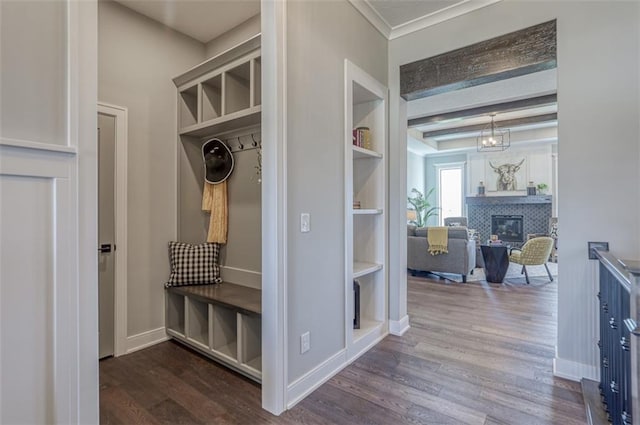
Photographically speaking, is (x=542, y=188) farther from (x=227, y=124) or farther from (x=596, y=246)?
(x=227, y=124)

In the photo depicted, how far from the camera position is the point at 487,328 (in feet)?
10.3

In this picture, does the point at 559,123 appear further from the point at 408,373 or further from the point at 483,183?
the point at 483,183

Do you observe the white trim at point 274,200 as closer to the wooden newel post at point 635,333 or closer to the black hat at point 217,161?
the black hat at point 217,161

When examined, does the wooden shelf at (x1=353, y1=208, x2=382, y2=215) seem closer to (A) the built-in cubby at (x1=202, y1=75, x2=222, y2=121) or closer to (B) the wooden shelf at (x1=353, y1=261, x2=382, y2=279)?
(B) the wooden shelf at (x1=353, y1=261, x2=382, y2=279)

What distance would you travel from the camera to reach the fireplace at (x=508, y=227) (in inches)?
329

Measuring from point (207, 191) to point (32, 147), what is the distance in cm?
214

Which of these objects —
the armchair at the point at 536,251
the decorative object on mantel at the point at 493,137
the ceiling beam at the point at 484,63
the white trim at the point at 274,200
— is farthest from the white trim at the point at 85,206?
the decorative object on mantel at the point at 493,137

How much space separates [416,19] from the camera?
2.81m

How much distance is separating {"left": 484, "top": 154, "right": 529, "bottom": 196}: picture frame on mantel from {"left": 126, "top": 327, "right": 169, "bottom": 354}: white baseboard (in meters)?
8.41

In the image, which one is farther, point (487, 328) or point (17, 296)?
point (487, 328)

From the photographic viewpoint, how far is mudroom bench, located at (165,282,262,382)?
221 centimetres

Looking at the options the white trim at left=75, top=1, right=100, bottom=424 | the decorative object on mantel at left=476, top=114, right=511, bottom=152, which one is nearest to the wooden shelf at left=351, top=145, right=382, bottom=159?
the white trim at left=75, top=1, right=100, bottom=424

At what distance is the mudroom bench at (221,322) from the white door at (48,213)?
1216 millimetres

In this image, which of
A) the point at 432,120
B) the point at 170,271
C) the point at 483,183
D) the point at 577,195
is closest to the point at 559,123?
the point at 577,195
